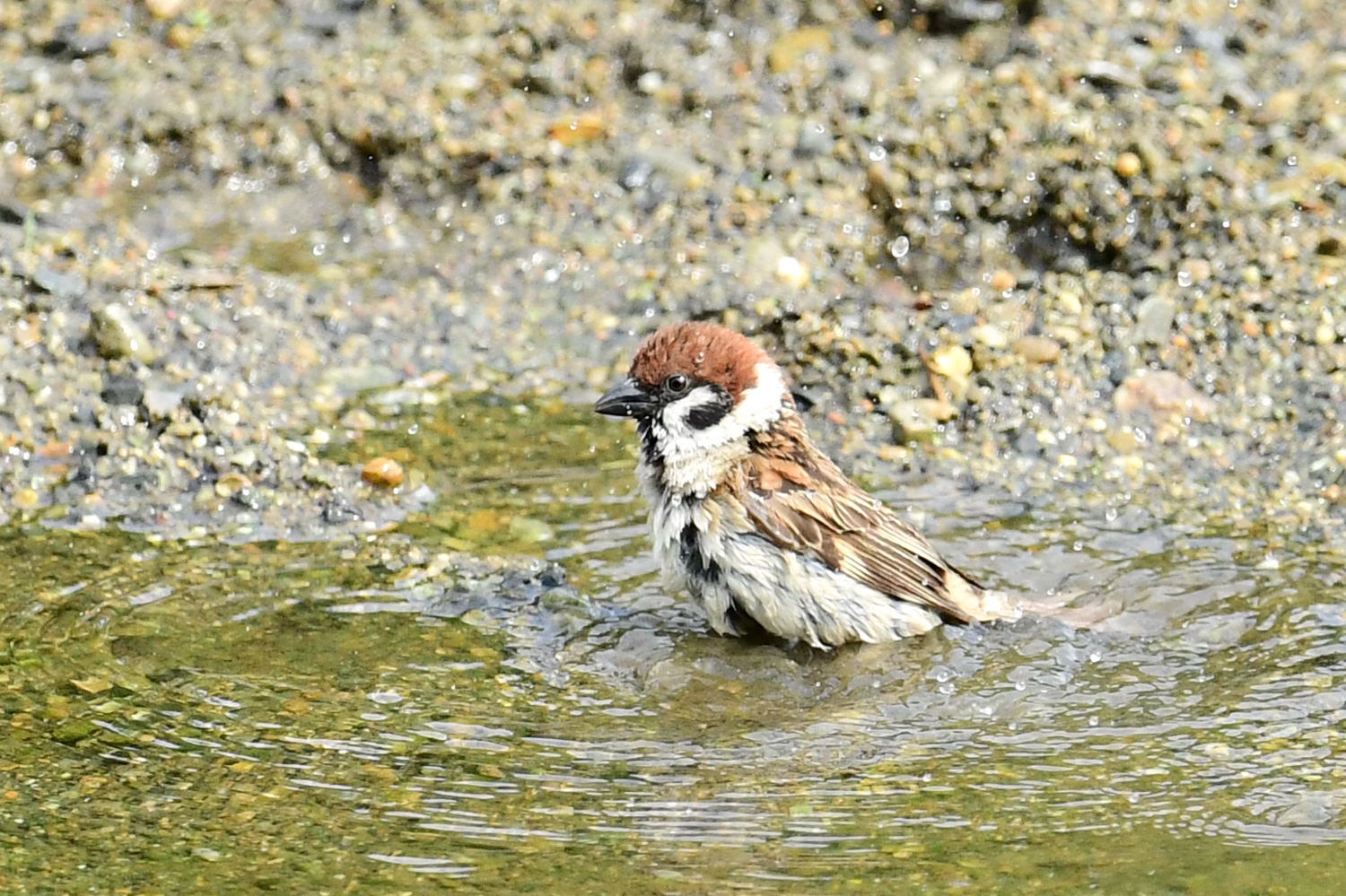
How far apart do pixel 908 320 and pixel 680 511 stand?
A: 6.25 feet

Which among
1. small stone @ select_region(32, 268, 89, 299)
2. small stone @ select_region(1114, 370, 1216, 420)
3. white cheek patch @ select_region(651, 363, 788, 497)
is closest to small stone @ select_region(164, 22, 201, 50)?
small stone @ select_region(32, 268, 89, 299)

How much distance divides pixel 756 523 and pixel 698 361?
52 cm

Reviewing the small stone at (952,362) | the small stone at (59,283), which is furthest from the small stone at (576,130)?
the small stone at (59,283)

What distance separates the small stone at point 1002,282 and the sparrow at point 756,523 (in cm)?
193

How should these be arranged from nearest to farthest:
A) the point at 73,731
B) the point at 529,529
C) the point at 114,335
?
the point at 73,731 → the point at 529,529 → the point at 114,335

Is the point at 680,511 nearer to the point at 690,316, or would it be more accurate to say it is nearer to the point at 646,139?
the point at 690,316

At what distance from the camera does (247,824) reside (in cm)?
391

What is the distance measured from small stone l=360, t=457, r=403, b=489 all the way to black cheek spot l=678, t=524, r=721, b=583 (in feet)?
3.96

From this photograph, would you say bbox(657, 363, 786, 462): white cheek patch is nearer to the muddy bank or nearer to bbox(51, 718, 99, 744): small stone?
the muddy bank

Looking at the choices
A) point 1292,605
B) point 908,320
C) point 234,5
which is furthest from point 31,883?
point 234,5

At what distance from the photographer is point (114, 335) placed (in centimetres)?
621

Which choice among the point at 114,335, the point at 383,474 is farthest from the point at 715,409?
the point at 114,335

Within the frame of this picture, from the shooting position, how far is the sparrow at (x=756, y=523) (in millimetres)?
5148

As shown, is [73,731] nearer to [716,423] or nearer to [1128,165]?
[716,423]
